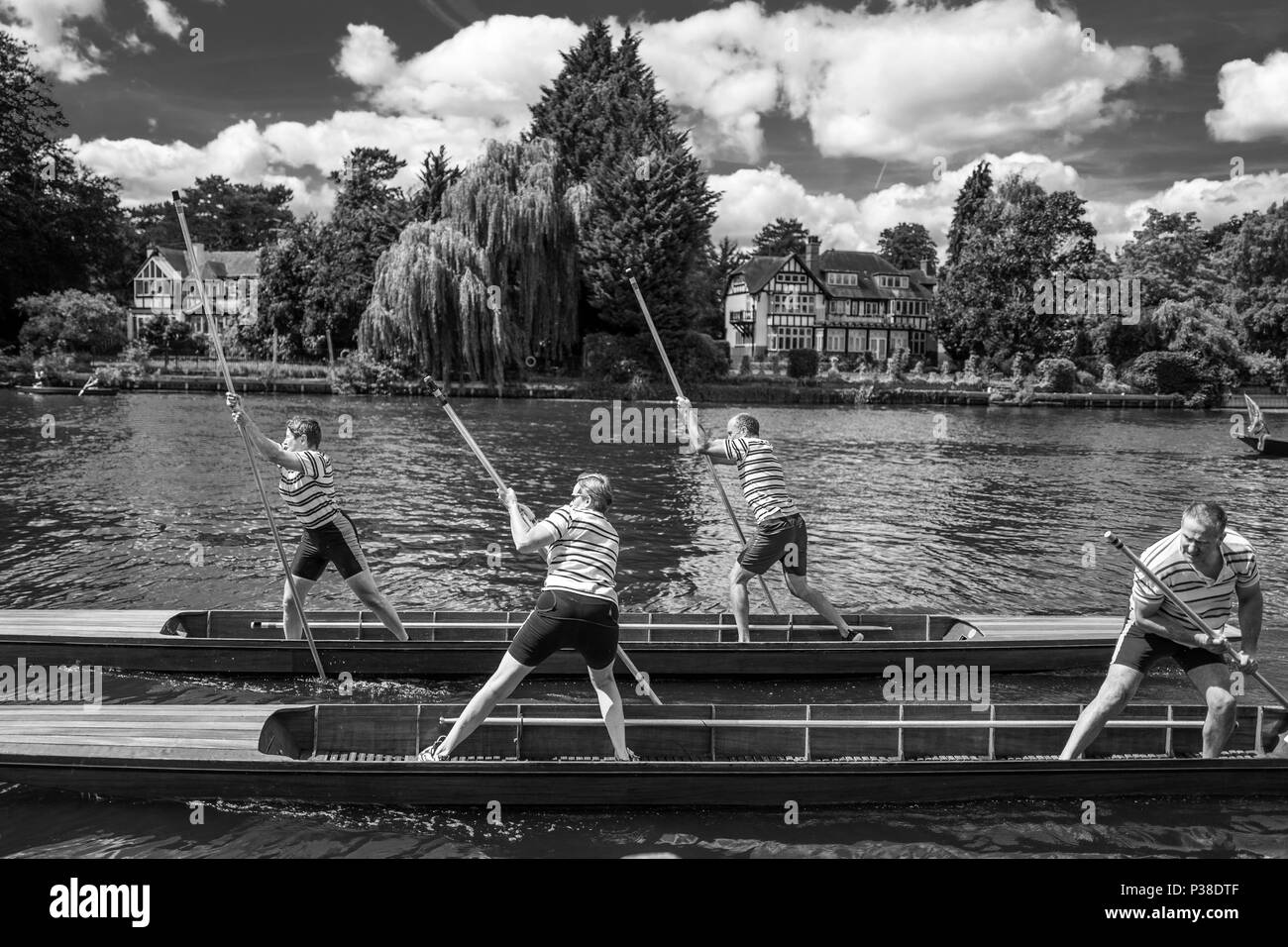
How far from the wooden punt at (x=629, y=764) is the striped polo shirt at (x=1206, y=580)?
5.04ft

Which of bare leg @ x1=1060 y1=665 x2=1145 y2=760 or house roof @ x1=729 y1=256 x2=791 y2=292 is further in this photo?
house roof @ x1=729 y1=256 x2=791 y2=292

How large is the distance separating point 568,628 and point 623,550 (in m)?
11.5

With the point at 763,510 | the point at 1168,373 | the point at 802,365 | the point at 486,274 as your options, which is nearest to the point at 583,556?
the point at 763,510

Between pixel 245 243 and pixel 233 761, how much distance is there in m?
138

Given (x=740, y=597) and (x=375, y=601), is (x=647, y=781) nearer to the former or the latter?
(x=740, y=597)

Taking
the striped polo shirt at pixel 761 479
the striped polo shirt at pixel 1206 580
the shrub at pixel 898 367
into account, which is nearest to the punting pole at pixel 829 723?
the striped polo shirt at pixel 1206 580

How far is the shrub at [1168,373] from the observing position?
69062 mm

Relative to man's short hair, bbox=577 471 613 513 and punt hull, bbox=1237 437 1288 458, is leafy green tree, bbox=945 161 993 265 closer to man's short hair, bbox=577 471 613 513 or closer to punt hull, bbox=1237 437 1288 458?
punt hull, bbox=1237 437 1288 458

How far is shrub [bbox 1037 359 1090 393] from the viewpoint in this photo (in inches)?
2756

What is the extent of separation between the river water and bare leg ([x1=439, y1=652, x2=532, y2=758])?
676 millimetres

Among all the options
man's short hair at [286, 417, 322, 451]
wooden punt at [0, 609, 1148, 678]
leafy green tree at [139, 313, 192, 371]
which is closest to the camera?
man's short hair at [286, 417, 322, 451]

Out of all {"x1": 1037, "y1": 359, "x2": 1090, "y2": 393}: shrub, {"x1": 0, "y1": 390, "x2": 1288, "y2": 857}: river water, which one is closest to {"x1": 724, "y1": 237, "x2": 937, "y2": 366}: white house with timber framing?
{"x1": 1037, "y1": 359, "x2": 1090, "y2": 393}: shrub

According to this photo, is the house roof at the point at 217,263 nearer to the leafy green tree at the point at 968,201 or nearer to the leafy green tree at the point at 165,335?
the leafy green tree at the point at 165,335

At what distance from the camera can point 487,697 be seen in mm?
7445
